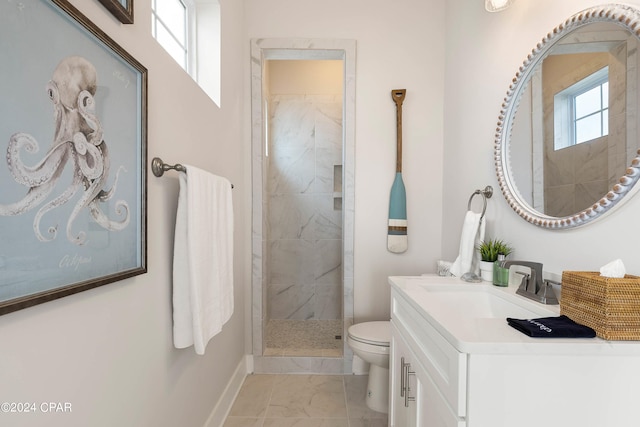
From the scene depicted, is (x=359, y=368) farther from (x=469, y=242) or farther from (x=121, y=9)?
(x=121, y=9)

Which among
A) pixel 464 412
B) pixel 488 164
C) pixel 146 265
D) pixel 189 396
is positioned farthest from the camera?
pixel 488 164

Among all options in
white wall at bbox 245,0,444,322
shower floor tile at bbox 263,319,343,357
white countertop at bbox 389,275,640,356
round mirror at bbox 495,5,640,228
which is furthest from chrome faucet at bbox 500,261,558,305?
shower floor tile at bbox 263,319,343,357

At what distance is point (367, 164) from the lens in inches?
90.7

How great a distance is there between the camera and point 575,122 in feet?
3.68

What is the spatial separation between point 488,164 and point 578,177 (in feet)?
1.94

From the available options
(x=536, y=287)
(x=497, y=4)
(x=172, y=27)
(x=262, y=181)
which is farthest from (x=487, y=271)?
(x=172, y=27)

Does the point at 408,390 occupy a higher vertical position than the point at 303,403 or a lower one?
higher

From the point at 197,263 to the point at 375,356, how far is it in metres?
1.19

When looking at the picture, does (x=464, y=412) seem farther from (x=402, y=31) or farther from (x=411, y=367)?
(x=402, y=31)

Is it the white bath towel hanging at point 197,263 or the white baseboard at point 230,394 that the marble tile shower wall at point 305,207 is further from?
the white bath towel hanging at point 197,263

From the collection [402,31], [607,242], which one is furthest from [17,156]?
[402,31]

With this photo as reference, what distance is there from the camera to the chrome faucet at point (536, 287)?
1.09 metres

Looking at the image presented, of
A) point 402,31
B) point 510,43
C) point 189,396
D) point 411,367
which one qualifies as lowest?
point 189,396

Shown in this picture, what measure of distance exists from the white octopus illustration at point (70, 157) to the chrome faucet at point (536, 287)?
138 centimetres
